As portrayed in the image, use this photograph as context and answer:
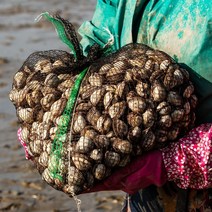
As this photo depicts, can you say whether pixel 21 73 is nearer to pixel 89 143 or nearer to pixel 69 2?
pixel 89 143

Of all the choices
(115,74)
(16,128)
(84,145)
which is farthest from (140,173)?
(16,128)

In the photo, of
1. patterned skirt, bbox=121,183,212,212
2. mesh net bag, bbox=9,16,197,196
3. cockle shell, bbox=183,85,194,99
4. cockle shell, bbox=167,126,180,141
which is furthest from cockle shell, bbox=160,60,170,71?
patterned skirt, bbox=121,183,212,212

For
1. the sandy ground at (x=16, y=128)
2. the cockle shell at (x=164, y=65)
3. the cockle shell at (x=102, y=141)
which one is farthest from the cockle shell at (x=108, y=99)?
the sandy ground at (x=16, y=128)

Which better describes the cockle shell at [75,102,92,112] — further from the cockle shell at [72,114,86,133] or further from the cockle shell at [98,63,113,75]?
the cockle shell at [98,63,113,75]

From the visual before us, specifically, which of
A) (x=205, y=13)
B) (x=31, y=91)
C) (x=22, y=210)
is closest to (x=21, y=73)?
(x=31, y=91)

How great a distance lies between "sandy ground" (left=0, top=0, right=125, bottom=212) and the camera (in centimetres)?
443

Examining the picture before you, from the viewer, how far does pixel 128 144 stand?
7.90 feet

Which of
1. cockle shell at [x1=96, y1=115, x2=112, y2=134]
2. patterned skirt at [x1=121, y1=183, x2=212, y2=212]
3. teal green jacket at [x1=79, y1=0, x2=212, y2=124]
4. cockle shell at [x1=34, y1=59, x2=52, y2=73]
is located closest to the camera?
cockle shell at [x1=96, y1=115, x2=112, y2=134]

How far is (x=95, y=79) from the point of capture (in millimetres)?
2498

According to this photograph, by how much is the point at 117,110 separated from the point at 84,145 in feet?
0.53

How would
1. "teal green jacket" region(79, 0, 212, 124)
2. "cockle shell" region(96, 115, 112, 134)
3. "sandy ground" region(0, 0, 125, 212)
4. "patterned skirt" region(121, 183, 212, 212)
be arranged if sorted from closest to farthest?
"cockle shell" region(96, 115, 112, 134), "teal green jacket" region(79, 0, 212, 124), "patterned skirt" region(121, 183, 212, 212), "sandy ground" region(0, 0, 125, 212)

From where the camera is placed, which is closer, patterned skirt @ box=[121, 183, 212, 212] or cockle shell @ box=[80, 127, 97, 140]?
cockle shell @ box=[80, 127, 97, 140]

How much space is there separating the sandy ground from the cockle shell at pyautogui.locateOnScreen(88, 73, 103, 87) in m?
0.56

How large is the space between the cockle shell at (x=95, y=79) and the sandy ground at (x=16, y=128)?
556 millimetres
